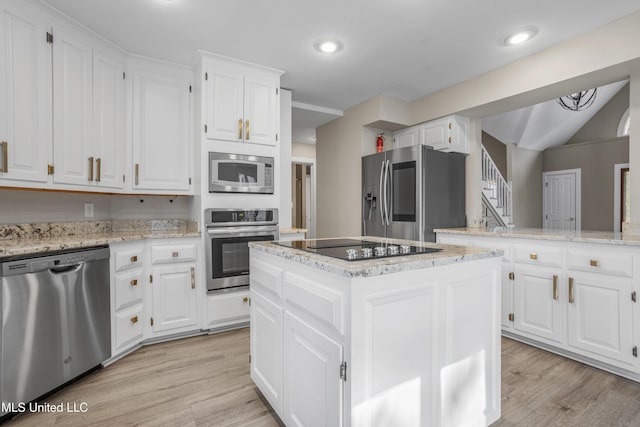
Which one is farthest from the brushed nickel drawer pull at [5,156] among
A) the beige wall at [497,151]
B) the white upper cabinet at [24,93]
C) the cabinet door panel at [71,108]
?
the beige wall at [497,151]

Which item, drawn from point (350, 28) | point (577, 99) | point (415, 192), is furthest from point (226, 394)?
point (577, 99)

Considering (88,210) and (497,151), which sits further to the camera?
(497,151)

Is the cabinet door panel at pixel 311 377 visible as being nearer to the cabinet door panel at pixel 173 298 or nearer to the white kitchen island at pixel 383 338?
the white kitchen island at pixel 383 338

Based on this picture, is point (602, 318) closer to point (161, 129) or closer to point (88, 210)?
point (161, 129)

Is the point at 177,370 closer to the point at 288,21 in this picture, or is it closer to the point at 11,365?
the point at 11,365

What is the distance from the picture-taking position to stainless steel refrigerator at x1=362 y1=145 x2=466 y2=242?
3480 millimetres

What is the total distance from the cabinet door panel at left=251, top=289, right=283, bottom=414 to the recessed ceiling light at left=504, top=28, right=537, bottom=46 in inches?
111

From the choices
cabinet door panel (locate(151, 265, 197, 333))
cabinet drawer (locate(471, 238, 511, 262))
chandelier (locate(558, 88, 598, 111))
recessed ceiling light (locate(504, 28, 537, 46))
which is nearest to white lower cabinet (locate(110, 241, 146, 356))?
cabinet door panel (locate(151, 265, 197, 333))

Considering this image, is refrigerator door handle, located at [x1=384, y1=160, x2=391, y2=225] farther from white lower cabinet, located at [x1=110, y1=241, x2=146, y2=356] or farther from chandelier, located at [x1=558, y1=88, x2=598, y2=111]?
white lower cabinet, located at [x1=110, y1=241, x2=146, y2=356]

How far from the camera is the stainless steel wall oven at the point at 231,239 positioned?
2855 mm

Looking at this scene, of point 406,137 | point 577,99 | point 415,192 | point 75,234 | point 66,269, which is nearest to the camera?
point 66,269

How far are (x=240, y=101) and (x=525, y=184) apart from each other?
6.79m

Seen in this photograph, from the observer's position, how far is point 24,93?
204cm

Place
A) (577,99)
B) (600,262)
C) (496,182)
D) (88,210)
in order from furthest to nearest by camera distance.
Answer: (496,182) → (577,99) → (88,210) → (600,262)
